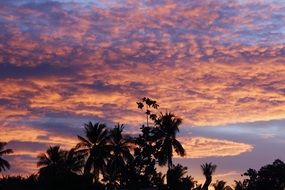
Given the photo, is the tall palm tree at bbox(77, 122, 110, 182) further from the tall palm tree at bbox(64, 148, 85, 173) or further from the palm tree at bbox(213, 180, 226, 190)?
the palm tree at bbox(213, 180, 226, 190)

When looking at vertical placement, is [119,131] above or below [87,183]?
above

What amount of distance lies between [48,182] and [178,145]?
2834 cm

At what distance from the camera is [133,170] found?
65.1 metres

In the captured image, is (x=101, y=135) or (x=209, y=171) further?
(x=209, y=171)

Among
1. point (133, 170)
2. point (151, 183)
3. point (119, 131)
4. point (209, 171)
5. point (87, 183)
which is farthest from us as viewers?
point (209, 171)

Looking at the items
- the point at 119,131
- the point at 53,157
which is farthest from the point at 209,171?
the point at 53,157

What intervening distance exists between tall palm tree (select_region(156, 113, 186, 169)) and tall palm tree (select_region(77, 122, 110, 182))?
27.1ft

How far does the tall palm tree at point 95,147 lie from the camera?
73.8m

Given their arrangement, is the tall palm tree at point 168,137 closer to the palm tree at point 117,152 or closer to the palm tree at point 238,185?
the palm tree at point 117,152

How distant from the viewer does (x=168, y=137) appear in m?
72.8

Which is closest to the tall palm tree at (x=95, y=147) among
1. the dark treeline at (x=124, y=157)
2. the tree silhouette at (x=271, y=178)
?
the dark treeline at (x=124, y=157)

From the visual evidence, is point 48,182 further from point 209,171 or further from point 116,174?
point 209,171

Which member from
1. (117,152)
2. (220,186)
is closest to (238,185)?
(220,186)

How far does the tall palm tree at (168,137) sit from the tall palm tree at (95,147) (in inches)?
326
